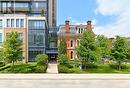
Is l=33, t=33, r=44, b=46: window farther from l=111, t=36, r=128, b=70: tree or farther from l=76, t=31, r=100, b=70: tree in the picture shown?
l=111, t=36, r=128, b=70: tree

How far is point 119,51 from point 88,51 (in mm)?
5373

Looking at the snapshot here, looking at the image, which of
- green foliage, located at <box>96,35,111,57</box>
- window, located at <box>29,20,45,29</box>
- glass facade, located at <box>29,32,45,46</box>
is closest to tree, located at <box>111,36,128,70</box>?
green foliage, located at <box>96,35,111,57</box>

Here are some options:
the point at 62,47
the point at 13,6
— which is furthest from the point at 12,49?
the point at 13,6

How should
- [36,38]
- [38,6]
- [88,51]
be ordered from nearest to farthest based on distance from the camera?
[88,51], [36,38], [38,6]

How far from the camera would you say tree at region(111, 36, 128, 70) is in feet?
142

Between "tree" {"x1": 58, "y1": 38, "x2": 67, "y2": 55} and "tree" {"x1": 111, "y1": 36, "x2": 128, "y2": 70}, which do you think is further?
"tree" {"x1": 58, "y1": 38, "x2": 67, "y2": 55}

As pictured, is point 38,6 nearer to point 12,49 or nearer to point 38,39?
point 38,39

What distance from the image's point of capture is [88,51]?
137ft

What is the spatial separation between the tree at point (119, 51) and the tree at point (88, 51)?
290 cm

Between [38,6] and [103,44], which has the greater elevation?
[38,6]

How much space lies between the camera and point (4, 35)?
2025 inches

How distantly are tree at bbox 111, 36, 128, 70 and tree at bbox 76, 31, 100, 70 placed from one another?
2.90m

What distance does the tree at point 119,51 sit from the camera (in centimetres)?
4341
